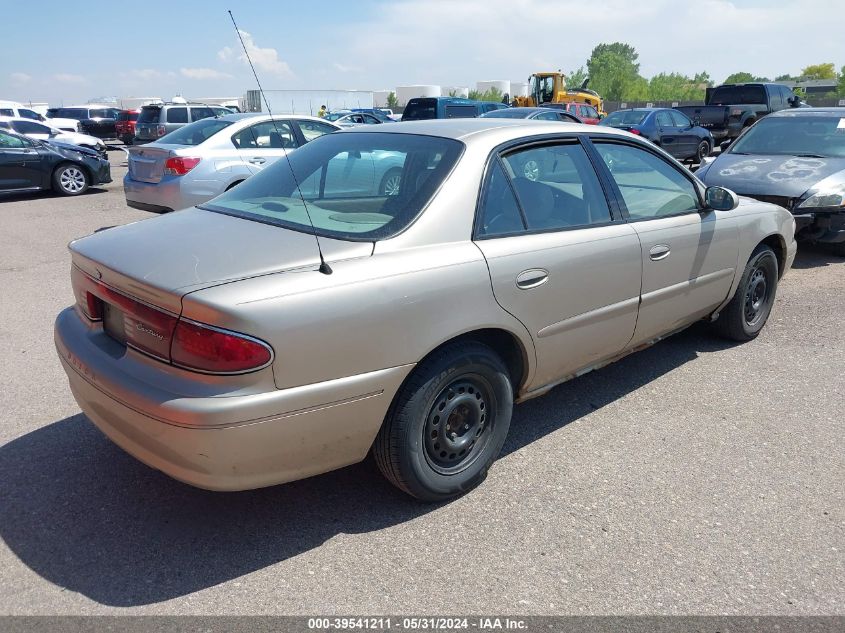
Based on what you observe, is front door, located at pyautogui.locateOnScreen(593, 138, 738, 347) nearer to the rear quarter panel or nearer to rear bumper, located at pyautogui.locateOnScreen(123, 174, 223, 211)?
the rear quarter panel

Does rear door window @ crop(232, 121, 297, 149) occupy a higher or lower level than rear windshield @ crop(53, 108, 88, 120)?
higher

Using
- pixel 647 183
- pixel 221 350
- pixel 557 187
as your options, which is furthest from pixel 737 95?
pixel 221 350

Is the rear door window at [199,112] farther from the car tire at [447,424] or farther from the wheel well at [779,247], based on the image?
the car tire at [447,424]

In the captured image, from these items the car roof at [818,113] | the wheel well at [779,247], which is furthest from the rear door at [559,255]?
the car roof at [818,113]

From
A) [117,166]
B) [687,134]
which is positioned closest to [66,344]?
[687,134]

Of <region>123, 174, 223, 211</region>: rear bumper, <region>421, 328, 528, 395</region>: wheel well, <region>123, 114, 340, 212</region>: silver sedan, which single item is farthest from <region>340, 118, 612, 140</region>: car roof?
<region>123, 174, 223, 211</region>: rear bumper

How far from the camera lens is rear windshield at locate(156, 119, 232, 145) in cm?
912

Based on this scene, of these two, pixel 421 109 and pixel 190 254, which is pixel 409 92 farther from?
pixel 190 254

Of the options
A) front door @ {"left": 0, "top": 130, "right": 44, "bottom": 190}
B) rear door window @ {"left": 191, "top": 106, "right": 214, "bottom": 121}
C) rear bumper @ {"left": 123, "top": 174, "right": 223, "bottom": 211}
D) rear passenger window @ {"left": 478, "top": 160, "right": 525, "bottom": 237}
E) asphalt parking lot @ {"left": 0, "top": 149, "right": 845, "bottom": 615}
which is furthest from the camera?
rear door window @ {"left": 191, "top": 106, "right": 214, "bottom": 121}

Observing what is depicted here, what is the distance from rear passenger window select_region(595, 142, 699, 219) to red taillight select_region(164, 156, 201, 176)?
20.0ft

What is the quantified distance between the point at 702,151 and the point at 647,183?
1610cm

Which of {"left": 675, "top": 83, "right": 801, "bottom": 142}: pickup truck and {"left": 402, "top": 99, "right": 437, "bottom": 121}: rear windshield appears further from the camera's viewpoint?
{"left": 402, "top": 99, "right": 437, "bottom": 121}: rear windshield

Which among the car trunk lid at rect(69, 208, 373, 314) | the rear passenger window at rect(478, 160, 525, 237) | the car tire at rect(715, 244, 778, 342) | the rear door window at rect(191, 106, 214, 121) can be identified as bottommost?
the car tire at rect(715, 244, 778, 342)

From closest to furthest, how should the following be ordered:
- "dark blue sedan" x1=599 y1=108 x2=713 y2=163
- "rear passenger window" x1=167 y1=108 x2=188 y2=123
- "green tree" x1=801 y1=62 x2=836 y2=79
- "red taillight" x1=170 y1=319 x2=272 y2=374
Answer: "red taillight" x1=170 y1=319 x2=272 y2=374
"dark blue sedan" x1=599 y1=108 x2=713 y2=163
"rear passenger window" x1=167 y1=108 x2=188 y2=123
"green tree" x1=801 y1=62 x2=836 y2=79
